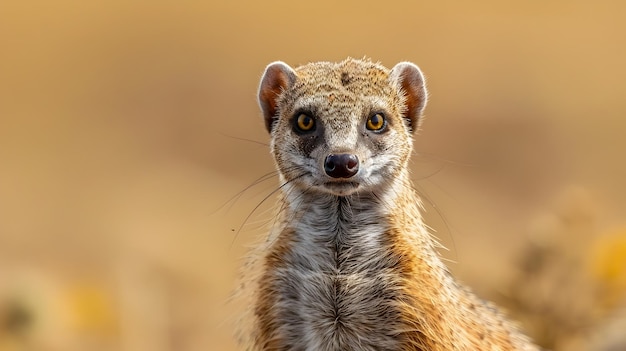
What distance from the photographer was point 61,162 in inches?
673

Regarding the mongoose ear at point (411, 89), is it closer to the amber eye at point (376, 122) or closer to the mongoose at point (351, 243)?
the mongoose at point (351, 243)

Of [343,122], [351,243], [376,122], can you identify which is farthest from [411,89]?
[351,243]

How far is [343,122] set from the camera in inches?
258

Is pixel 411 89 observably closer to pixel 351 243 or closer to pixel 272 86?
pixel 272 86

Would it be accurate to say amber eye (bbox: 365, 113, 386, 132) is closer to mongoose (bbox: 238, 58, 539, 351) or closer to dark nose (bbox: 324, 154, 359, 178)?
mongoose (bbox: 238, 58, 539, 351)

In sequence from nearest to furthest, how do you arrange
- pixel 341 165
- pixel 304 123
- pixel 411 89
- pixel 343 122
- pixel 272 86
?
pixel 341 165, pixel 343 122, pixel 304 123, pixel 411 89, pixel 272 86

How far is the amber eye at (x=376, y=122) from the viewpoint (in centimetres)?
670

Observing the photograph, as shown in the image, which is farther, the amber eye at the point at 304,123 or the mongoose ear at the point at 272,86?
the mongoose ear at the point at 272,86

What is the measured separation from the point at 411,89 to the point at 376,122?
45 centimetres

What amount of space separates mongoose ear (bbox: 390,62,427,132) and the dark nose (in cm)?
86

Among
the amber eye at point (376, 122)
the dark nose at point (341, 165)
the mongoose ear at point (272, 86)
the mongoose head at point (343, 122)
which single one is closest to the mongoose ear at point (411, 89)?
the mongoose head at point (343, 122)

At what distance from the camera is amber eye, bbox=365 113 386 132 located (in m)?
6.70

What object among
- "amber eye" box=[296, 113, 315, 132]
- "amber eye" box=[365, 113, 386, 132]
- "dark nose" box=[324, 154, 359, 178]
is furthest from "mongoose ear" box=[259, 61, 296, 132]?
"dark nose" box=[324, 154, 359, 178]

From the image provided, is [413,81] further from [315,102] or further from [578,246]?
[578,246]
